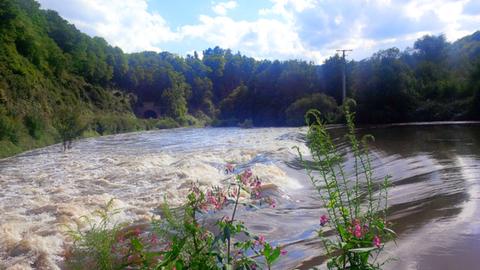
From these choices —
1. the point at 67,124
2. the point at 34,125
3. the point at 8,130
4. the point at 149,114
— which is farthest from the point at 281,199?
the point at 149,114

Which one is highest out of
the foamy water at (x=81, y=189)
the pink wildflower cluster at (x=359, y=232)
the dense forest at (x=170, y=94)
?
the dense forest at (x=170, y=94)

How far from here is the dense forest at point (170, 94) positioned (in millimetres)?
39875

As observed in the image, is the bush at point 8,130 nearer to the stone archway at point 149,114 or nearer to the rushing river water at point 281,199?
the rushing river water at point 281,199

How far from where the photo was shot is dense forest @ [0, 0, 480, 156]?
39.9m

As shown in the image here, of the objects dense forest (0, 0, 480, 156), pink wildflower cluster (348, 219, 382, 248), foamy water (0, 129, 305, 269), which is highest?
dense forest (0, 0, 480, 156)

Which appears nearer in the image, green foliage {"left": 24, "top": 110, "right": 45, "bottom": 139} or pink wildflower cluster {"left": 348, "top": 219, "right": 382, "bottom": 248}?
pink wildflower cluster {"left": 348, "top": 219, "right": 382, "bottom": 248}

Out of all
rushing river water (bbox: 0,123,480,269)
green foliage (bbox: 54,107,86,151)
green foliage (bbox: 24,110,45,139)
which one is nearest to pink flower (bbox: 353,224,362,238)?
rushing river water (bbox: 0,123,480,269)

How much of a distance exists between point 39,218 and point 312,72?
57649 millimetres

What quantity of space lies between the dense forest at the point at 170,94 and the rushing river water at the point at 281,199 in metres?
7.23

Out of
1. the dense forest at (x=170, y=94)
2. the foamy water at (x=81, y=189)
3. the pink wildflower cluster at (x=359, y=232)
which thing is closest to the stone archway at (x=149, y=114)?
the dense forest at (x=170, y=94)

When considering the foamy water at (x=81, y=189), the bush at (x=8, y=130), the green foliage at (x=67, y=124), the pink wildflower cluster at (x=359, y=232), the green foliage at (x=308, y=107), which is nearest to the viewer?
the pink wildflower cluster at (x=359, y=232)

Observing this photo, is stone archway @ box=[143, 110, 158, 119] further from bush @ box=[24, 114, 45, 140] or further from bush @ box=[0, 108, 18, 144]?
bush @ box=[0, 108, 18, 144]

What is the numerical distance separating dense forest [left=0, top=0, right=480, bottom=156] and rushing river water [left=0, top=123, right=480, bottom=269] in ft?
23.7

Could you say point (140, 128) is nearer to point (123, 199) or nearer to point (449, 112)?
point (449, 112)
